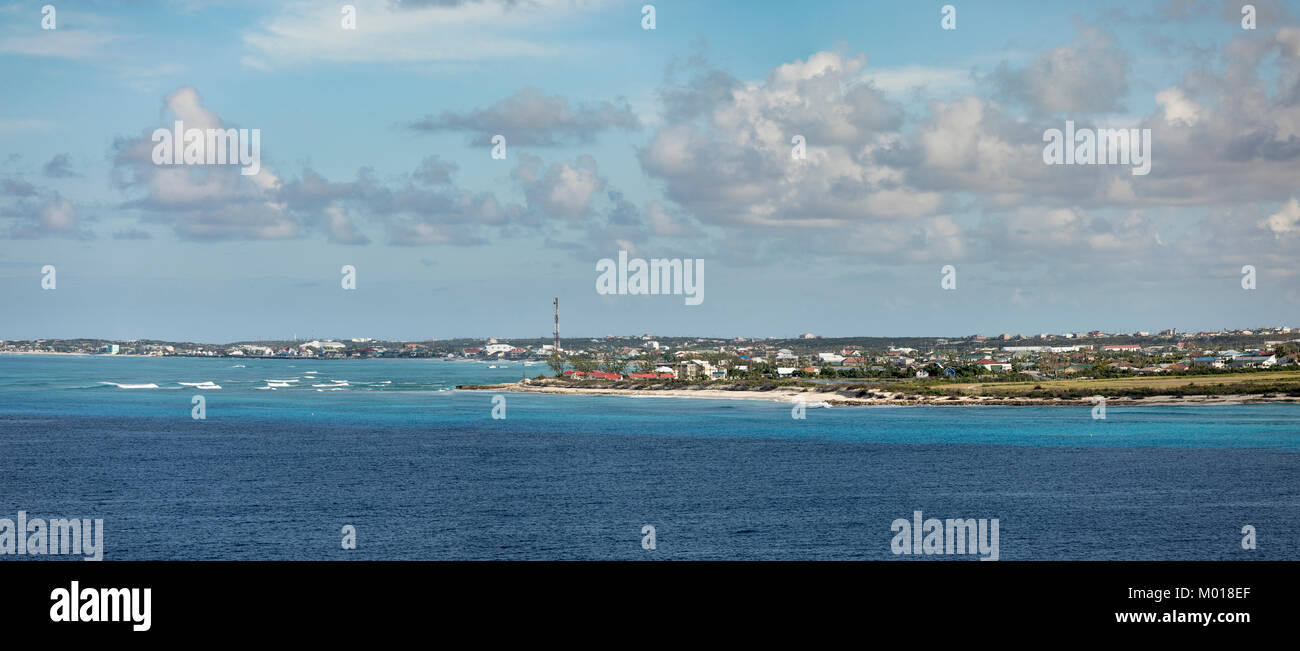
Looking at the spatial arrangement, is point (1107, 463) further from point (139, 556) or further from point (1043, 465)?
point (139, 556)

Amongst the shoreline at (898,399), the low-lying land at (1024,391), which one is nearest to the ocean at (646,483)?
the shoreline at (898,399)

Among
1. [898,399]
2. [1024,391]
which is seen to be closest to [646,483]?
[898,399]

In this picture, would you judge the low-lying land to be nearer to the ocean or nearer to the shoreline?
the shoreline

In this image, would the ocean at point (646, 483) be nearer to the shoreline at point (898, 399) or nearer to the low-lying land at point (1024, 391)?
the shoreline at point (898, 399)

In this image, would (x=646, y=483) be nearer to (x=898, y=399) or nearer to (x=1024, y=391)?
(x=898, y=399)

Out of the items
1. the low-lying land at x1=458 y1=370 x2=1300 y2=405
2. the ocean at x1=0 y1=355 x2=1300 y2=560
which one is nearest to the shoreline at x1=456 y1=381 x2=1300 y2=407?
the low-lying land at x1=458 y1=370 x2=1300 y2=405
